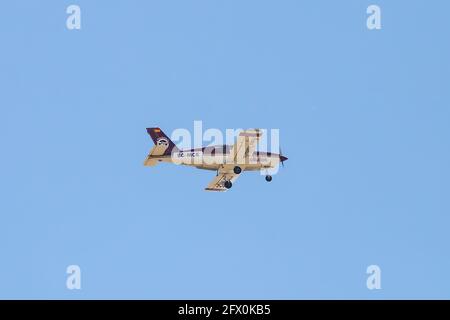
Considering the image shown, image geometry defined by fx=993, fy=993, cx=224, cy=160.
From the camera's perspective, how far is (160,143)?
196 ft

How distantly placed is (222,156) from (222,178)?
526 cm

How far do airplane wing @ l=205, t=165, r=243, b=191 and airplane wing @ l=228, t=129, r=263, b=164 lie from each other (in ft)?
3.26

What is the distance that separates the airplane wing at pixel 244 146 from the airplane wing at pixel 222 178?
995 millimetres

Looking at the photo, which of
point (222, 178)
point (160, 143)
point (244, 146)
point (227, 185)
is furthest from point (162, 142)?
point (222, 178)

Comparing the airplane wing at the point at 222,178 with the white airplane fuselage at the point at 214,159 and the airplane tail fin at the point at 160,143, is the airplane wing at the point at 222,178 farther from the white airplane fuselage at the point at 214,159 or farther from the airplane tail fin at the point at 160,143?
the airplane tail fin at the point at 160,143

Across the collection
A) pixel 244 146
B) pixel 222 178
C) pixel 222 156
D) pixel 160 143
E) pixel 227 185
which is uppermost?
pixel 160 143

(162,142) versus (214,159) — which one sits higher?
(162,142)

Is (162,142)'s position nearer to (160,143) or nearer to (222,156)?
(160,143)

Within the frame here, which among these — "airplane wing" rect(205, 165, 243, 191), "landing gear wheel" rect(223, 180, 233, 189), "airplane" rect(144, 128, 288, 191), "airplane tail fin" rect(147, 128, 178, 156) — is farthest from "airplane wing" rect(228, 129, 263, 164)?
"airplane tail fin" rect(147, 128, 178, 156)

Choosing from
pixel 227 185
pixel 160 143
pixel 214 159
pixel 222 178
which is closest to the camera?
pixel 160 143

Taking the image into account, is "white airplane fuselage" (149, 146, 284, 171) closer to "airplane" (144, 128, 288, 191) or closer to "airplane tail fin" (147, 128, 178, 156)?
"airplane" (144, 128, 288, 191)
